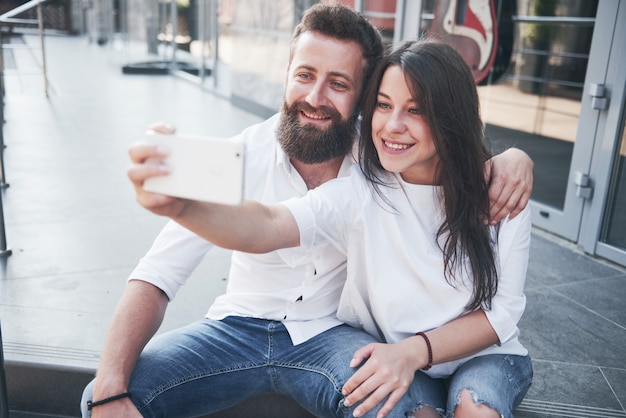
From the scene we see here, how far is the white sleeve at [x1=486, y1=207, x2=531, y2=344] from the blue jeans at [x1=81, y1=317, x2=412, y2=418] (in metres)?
0.40

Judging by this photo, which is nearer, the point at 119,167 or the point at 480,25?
the point at 480,25

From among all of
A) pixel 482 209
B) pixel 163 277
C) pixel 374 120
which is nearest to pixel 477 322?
pixel 482 209

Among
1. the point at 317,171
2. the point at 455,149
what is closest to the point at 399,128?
the point at 455,149

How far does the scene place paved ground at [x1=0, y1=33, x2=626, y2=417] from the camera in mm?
2363

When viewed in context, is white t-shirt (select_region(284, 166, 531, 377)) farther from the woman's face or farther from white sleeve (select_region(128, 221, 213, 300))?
white sleeve (select_region(128, 221, 213, 300))

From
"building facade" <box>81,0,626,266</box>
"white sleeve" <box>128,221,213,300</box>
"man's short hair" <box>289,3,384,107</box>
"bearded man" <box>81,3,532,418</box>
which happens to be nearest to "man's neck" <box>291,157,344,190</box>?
"bearded man" <box>81,3,532,418</box>

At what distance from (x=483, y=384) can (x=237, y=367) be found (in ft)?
2.37

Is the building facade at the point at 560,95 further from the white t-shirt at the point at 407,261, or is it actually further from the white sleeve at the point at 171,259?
the white sleeve at the point at 171,259

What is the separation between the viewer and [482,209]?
179cm

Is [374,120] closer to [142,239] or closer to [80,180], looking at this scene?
[142,239]

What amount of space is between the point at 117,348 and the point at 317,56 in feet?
3.63

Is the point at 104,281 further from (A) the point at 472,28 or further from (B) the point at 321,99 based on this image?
(A) the point at 472,28

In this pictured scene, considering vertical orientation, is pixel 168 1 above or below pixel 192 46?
above

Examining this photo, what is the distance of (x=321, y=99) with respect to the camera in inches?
80.8
